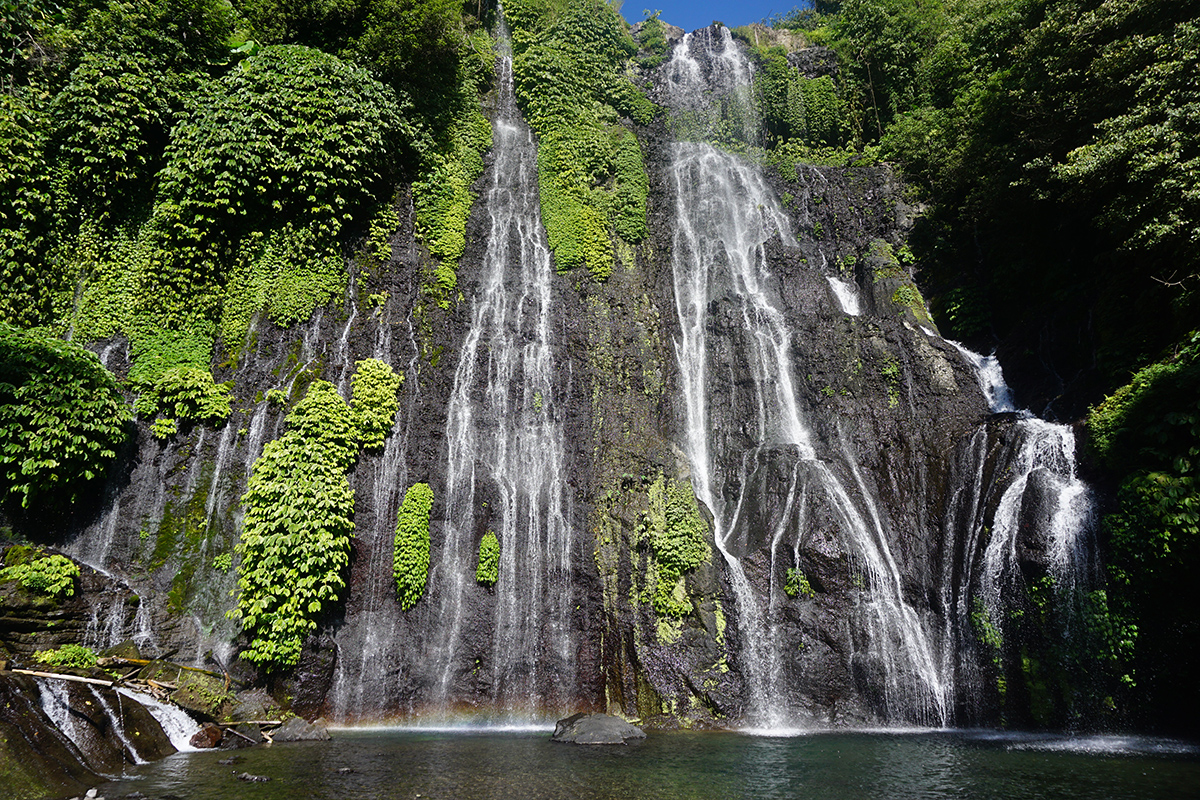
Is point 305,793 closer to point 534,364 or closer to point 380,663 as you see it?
point 380,663

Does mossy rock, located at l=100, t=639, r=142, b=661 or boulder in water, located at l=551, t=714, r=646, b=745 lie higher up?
mossy rock, located at l=100, t=639, r=142, b=661

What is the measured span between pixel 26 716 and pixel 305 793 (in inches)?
144

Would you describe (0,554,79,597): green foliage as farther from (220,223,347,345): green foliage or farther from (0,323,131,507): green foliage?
(220,223,347,345): green foliage

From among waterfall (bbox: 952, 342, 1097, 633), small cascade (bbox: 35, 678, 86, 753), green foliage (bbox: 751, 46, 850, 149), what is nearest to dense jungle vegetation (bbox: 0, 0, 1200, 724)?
waterfall (bbox: 952, 342, 1097, 633)

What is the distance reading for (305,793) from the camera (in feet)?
23.2

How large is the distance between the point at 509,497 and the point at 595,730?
5325mm

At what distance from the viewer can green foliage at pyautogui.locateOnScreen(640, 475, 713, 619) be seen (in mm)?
13148

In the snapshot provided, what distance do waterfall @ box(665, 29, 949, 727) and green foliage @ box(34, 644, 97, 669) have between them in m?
11.7

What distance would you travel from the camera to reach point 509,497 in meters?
14.1

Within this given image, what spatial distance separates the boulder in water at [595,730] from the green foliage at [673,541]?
256 cm

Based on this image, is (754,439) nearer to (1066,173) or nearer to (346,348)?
(1066,173)

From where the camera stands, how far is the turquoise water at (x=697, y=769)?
7.16 m

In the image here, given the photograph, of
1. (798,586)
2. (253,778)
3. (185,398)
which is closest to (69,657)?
(253,778)

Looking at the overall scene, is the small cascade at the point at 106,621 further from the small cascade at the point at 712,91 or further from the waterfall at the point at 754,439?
the small cascade at the point at 712,91
